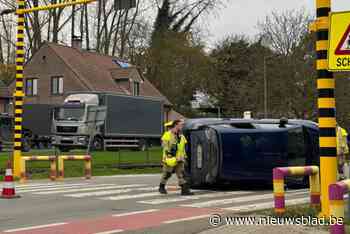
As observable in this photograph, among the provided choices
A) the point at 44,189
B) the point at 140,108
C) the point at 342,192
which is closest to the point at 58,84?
the point at 140,108

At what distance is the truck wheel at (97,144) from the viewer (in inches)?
1544

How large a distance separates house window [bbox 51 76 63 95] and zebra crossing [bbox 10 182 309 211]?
3777 centimetres

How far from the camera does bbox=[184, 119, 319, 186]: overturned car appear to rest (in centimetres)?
1493

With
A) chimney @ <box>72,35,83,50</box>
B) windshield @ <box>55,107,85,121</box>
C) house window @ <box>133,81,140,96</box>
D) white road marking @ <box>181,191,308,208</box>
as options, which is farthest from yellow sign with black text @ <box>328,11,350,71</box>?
chimney @ <box>72,35,83,50</box>

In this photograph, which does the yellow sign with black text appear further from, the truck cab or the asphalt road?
the truck cab

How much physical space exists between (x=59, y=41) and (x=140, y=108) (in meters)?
21.3

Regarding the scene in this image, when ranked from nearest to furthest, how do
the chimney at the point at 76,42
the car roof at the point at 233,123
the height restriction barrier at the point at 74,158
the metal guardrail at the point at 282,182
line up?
the metal guardrail at the point at 282,182 → the car roof at the point at 233,123 → the height restriction barrier at the point at 74,158 → the chimney at the point at 76,42

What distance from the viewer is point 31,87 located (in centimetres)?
5638

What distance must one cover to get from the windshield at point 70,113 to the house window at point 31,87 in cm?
1713

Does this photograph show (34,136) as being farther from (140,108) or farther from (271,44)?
(271,44)

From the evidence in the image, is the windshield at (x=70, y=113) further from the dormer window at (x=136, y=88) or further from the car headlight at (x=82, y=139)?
the dormer window at (x=136, y=88)

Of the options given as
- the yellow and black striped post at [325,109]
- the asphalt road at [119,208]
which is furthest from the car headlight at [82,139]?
the yellow and black striped post at [325,109]

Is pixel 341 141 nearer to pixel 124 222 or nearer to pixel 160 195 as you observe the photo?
pixel 160 195

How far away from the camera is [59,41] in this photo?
199ft
